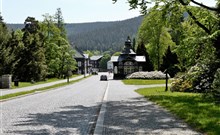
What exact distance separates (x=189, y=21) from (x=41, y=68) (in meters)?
43.6

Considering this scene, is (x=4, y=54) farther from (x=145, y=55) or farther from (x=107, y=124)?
(x=145, y=55)

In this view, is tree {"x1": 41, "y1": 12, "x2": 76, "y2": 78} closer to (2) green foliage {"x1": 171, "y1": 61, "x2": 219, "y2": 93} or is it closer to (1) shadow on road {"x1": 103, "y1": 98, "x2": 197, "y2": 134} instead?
(2) green foliage {"x1": 171, "y1": 61, "x2": 219, "y2": 93}

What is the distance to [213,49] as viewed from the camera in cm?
2562

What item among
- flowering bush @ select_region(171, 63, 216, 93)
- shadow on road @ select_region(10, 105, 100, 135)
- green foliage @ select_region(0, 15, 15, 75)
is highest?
green foliage @ select_region(0, 15, 15, 75)

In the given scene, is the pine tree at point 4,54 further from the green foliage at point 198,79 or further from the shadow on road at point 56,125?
the shadow on road at point 56,125

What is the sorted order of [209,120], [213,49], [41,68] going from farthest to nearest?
1. [41,68]
2. [213,49]
3. [209,120]

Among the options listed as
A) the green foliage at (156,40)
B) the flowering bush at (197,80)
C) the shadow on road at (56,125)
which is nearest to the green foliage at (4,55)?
the flowering bush at (197,80)

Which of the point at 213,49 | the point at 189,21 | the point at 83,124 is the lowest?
the point at 83,124

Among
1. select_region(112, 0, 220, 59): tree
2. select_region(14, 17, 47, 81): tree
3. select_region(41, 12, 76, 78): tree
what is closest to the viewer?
select_region(112, 0, 220, 59): tree

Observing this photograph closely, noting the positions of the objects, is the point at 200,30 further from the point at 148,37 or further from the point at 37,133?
the point at 148,37

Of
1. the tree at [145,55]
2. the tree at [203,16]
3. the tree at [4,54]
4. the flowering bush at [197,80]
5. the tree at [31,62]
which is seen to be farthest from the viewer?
the tree at [145,55]

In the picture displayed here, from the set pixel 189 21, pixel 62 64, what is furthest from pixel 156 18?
pixel 62 64

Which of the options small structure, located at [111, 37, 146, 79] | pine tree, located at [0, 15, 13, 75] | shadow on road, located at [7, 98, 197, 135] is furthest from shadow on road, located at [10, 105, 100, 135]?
small structure, located at [111, 37, 146, 79]

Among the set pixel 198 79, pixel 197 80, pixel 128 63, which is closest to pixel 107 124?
pixel 198 79
